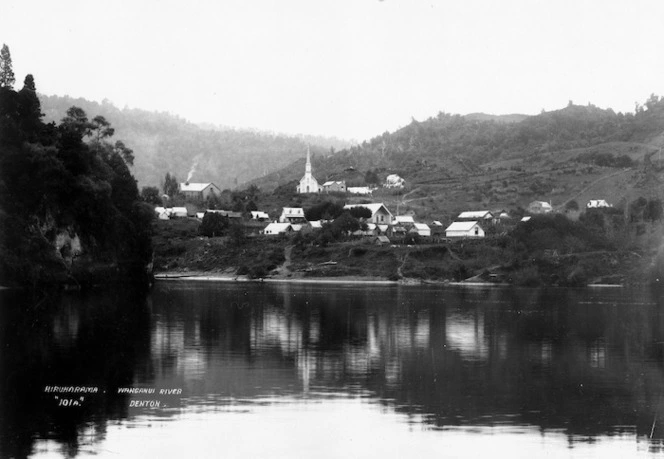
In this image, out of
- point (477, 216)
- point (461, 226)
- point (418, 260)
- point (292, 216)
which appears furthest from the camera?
point (292, 216)

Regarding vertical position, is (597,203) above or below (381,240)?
above

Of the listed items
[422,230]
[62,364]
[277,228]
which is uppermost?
[277,228]

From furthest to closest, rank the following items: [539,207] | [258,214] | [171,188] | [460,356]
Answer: [171,188], [258,214], [539,207], [460,356]

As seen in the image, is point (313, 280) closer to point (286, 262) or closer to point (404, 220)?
point (286, 262)

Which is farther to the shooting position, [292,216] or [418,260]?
[292,216]

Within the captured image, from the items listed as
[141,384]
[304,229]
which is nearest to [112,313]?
[141,384]

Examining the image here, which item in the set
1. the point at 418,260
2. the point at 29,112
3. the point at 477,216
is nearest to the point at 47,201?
the point at 29,112

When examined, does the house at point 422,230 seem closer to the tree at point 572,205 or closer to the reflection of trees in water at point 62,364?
the tree at point 572,205
